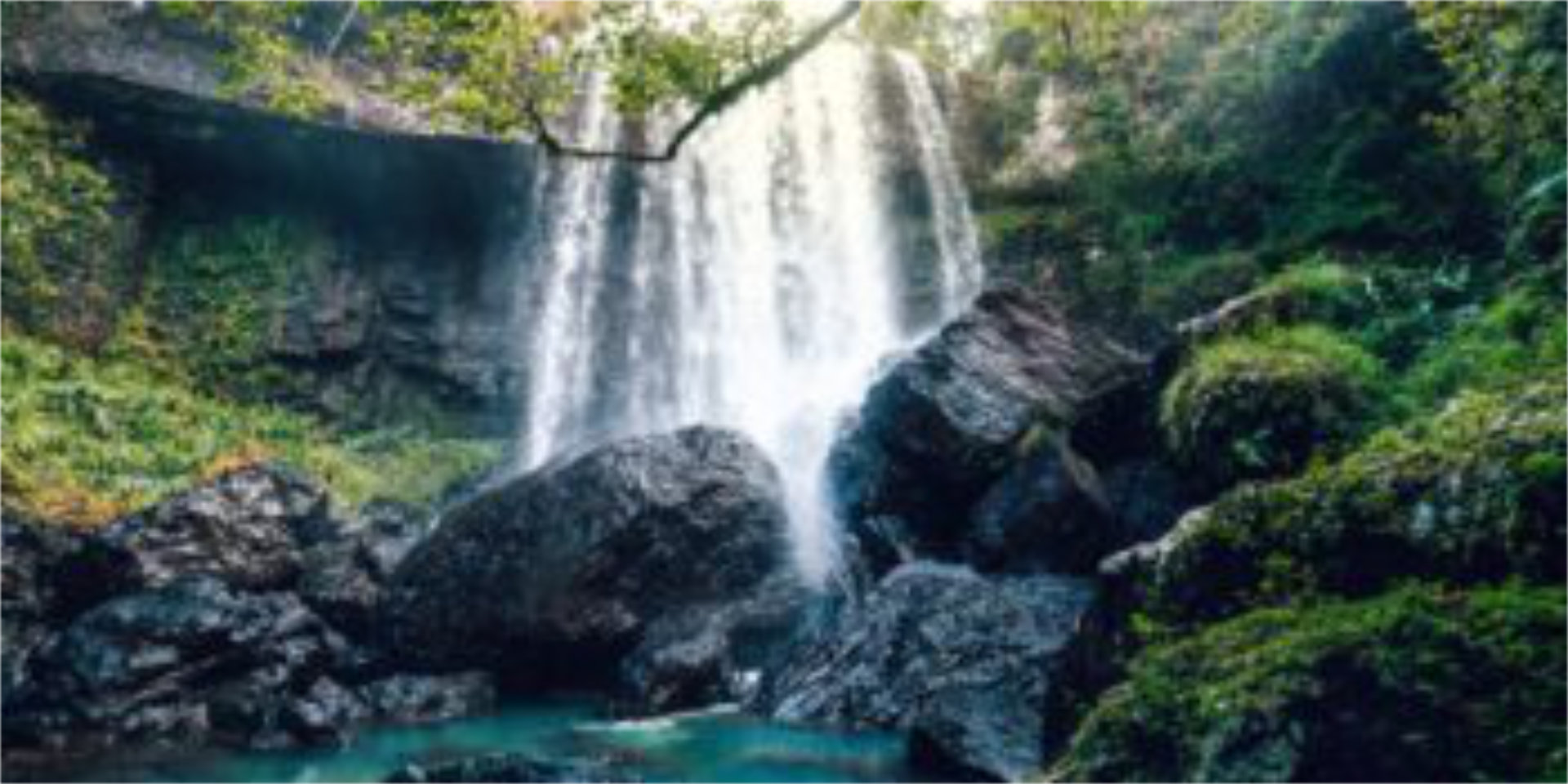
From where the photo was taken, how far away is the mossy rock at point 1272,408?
10422 millimetres

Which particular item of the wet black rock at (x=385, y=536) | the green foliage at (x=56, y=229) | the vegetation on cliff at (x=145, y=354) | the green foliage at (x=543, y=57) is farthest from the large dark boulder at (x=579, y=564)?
the green foliage at (x=56, y=229)

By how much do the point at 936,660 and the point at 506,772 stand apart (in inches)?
155

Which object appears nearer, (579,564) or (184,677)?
(184,677)

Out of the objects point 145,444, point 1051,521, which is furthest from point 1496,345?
point 145,444

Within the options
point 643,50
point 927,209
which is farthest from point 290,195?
point 643,50

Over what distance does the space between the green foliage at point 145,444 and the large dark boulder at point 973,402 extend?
8763mm

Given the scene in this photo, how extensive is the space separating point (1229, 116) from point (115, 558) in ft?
51.3

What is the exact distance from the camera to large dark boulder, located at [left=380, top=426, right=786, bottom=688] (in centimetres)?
1397

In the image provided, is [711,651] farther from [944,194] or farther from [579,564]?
[944,194]

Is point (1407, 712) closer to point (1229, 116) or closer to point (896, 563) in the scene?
point (896, 563)

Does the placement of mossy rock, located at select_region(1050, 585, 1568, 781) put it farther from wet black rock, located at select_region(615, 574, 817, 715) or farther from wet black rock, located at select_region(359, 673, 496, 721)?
wet black rock, located at select_region(359, 673, 496, 721)

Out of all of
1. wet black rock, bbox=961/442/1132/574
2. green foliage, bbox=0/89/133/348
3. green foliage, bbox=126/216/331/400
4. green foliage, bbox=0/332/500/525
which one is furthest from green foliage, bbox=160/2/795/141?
green foliage, bbox=126/216/331/400

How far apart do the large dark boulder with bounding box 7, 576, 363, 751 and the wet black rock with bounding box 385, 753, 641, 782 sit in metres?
3.77

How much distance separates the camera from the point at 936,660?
10.8 meters
